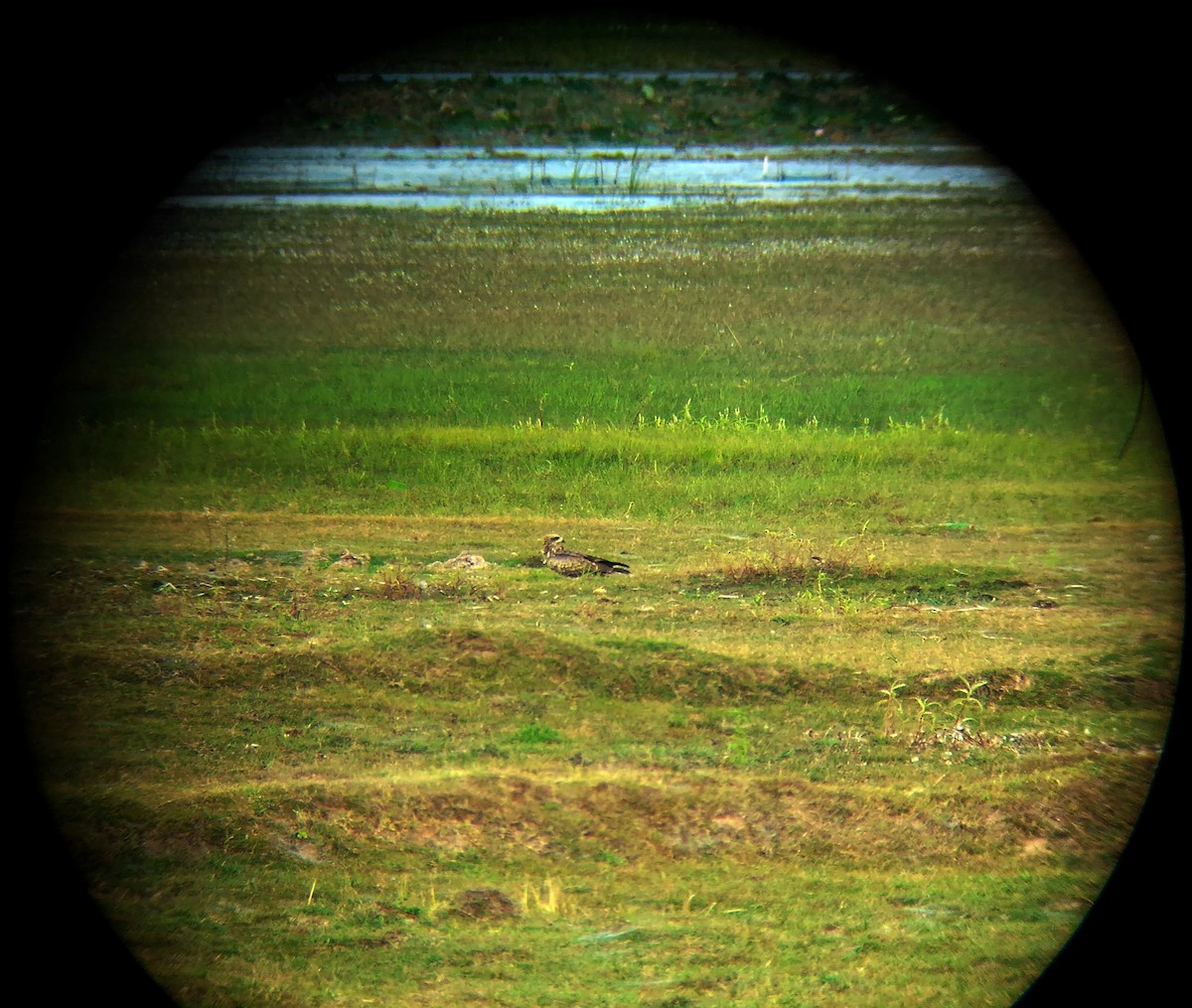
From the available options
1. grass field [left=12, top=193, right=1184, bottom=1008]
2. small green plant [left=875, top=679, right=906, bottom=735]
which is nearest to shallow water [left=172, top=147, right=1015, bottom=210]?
grass field [left=12, top=193, right=1184, bottom=1008]

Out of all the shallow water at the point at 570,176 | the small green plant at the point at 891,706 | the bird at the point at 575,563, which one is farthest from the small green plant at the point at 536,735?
the shallow water at the point at 570,176

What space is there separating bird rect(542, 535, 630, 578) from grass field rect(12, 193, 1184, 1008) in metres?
0.03

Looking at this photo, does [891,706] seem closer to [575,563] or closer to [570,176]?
[575,563]

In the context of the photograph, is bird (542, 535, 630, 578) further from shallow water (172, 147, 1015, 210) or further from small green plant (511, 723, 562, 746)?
shallow water (172, 147, 1015, 210)

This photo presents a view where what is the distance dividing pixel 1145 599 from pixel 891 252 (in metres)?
1.10

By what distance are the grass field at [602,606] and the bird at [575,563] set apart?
3cm

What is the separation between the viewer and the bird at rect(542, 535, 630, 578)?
8.70ft

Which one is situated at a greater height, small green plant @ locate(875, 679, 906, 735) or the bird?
the bird

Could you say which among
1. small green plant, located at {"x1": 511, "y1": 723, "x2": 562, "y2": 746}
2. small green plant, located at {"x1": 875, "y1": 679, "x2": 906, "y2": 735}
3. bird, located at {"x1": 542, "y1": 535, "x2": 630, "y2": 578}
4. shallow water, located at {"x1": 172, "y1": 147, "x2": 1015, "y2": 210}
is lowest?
small green plant, located at {"x1": 511, "y1": 723, "x2": 562, "y2": 746}

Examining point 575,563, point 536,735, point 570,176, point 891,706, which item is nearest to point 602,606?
point 575,563

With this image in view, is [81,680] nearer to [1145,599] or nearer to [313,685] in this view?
[313,685]

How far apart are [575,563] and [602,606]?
13 centimetres

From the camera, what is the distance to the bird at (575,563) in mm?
2650

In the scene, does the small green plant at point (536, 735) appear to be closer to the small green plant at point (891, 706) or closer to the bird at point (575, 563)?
the bird at point (575, 563)
